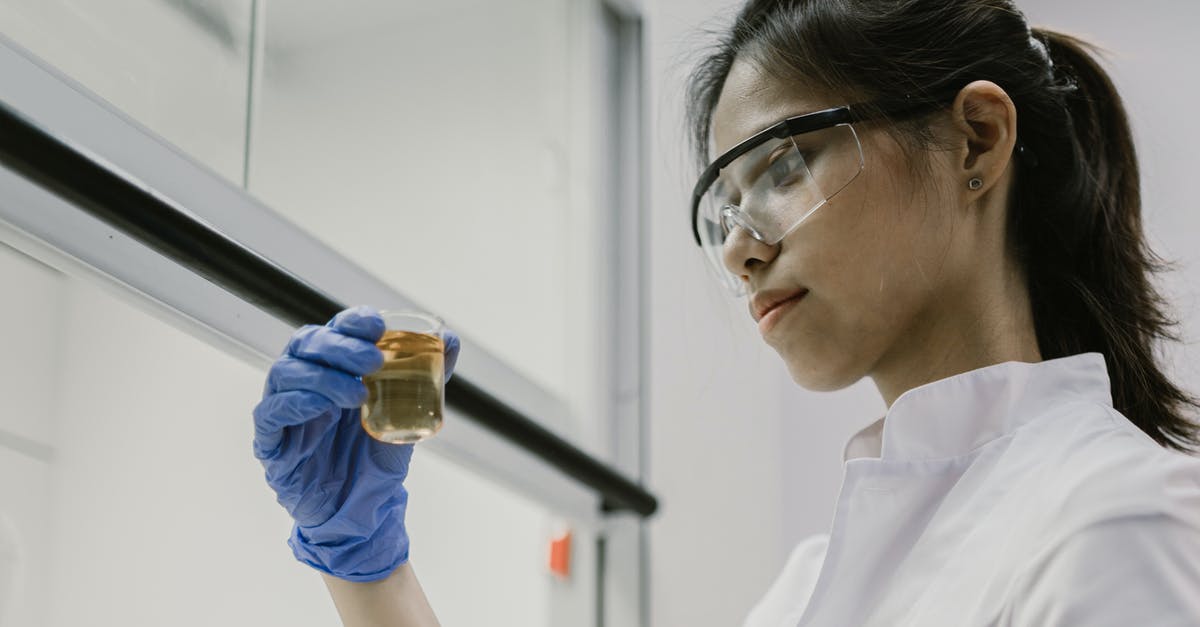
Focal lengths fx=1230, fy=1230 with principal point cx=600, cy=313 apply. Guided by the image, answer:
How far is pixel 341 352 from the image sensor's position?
104 centimetres

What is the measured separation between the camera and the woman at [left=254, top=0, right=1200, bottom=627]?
1.12 metres

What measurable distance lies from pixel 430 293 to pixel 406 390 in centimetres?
90

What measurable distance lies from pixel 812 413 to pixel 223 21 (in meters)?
1.71

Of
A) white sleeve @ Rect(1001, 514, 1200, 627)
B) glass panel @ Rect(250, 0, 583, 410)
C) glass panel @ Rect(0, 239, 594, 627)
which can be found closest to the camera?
white sleeve @ Rect(1001, 514, 1200, 627)

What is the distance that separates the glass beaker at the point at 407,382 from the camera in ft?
3.47

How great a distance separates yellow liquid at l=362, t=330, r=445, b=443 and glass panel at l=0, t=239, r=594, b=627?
318 millimetres

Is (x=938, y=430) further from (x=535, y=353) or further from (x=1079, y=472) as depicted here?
(x=535, y=353)

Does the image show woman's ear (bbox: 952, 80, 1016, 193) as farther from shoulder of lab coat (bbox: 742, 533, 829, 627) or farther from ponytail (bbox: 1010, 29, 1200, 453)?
shoulder of lab coat (bbox: 742, 533, 829, 627)

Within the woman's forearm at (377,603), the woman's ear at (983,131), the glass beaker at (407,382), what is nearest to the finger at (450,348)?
the glass beaker at (407,382)

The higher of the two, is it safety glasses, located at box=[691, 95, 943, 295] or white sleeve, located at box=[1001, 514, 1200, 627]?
safety glasses, located at box=[691, 95, 943, 295]

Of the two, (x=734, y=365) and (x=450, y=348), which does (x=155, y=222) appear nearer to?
(x=450, y=348)

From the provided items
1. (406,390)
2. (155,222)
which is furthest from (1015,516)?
(155,222)

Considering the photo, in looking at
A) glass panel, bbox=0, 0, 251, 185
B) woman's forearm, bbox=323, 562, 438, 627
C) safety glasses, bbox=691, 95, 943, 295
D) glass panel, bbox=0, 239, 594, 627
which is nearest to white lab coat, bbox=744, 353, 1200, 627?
safety glasses, bbox=691, 95, 943, 295

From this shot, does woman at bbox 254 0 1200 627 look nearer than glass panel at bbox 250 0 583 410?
Yes
